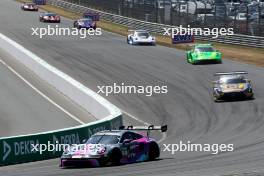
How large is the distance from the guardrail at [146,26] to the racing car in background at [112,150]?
3437 cm

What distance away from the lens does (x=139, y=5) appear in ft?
250

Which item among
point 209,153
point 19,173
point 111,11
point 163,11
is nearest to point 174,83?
point 209,153

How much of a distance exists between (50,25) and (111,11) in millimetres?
12621

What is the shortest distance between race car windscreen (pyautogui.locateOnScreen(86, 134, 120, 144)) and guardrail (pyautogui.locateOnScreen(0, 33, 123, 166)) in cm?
259

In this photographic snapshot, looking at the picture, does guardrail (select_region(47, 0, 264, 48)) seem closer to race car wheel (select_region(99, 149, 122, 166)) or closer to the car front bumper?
the car front bumper

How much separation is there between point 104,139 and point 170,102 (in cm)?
1596

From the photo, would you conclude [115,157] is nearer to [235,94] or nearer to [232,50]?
[235,94]

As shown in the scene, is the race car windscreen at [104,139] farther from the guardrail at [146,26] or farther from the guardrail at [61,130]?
the guardrail at [146,26]

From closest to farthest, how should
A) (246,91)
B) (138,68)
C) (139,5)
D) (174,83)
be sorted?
(246,91) → (174,83) → (138,68) → (139,5)

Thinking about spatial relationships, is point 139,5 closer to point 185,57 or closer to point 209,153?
point 185,57

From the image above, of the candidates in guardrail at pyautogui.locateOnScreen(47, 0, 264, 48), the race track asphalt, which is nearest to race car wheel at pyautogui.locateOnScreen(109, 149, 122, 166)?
the race track asphalt

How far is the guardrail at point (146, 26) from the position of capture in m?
56.4

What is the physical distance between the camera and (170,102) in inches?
1449

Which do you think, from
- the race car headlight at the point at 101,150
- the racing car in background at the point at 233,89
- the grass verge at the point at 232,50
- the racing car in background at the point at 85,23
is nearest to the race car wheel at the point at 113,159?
the race car headlight at the point at 101,150
